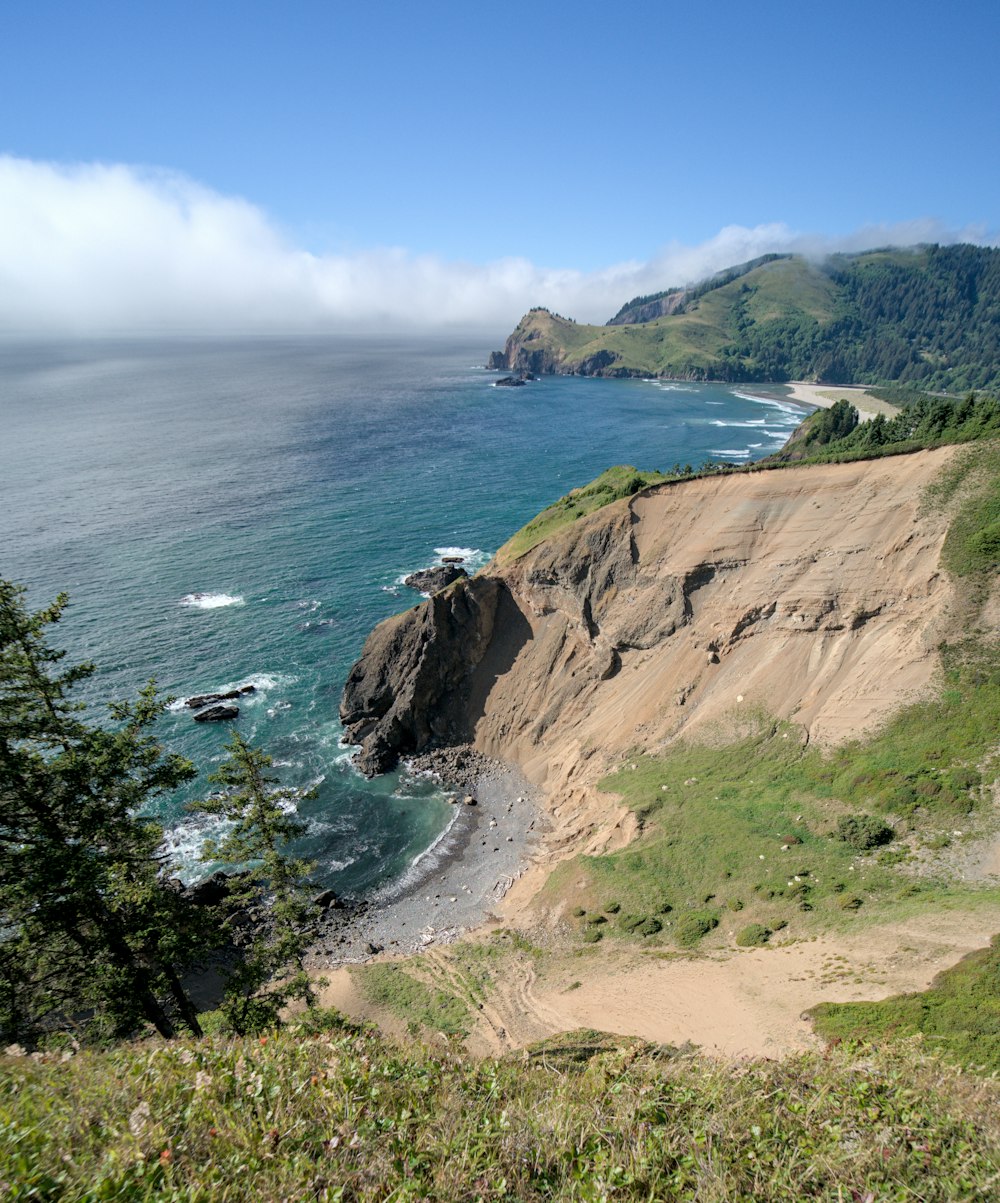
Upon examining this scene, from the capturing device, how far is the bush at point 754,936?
29688 mm

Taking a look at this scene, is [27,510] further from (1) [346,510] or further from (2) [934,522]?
(2) [934,522]

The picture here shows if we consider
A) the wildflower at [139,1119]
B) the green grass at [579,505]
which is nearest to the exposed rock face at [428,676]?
the green grass at [579,505]

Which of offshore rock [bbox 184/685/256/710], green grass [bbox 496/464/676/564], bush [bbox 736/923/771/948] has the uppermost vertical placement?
green grass [bbox 496/464/676/564]

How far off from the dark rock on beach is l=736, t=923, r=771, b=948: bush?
5477cm

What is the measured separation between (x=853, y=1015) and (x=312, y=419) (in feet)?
566

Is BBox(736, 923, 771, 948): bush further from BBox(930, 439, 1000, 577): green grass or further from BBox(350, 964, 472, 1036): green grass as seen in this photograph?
BBox(930, 439, 1000, 577): green grass

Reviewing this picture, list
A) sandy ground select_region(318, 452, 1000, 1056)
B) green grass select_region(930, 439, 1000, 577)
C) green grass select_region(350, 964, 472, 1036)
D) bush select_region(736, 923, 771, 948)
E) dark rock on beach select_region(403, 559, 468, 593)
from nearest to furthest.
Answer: sandy ground select_region(318, 452, 1000, 1056) → bush select_region(736, 923, 771, 948) → green grass select_region(350, 964, 472, 1036) → green grass select_region(930, 439, 1000, 577) → dark rock on beach select_region(403, 559, 468, 593)

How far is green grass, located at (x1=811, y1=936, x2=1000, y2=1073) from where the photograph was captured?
18547 millimetres

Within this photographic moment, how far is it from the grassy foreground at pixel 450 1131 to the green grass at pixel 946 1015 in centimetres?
743

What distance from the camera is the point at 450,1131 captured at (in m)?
10.3

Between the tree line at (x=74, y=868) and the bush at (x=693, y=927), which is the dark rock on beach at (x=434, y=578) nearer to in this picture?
the bush at (x=693, y=927)

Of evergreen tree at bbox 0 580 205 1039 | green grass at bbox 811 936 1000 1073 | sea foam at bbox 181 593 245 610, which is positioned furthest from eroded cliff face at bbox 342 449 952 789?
evergreen tree at bbox 0 580 205 1039

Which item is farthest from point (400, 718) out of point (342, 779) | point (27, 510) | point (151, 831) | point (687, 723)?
point (27, 510)

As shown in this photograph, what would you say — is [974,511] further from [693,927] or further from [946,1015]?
[946,1015]
